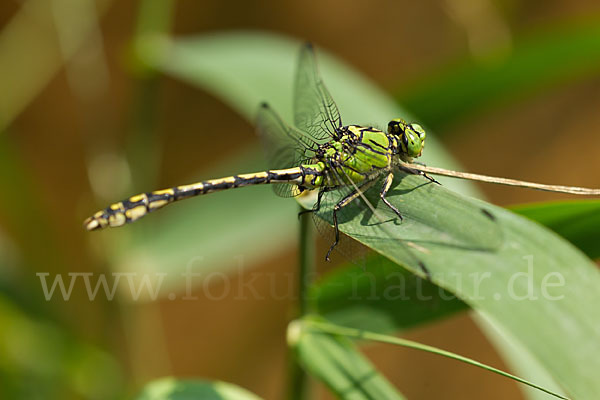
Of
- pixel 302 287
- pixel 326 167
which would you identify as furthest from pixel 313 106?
pixel 302 287

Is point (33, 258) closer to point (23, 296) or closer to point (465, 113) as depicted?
point (23, 296)

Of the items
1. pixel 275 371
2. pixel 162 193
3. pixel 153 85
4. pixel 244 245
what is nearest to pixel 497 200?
pixel 275 371

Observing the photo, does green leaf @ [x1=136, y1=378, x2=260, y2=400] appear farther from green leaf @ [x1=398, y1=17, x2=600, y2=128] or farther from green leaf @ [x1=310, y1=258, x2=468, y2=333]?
green leaf @ [x1=398, y1=17, x2=600, y2=128]

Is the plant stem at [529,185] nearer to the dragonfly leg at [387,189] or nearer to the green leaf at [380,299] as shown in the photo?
the dragonfly leg at [387,189]

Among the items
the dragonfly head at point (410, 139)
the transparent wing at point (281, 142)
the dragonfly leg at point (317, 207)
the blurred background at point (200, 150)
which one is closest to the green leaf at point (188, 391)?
the dragonfly leg at point (317, 207)

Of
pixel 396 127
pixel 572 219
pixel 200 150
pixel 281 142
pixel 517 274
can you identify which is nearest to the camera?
pixel 517 274

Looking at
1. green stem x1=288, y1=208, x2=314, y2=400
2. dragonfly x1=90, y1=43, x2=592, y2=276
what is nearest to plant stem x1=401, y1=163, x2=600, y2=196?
dragonfly x1=90, y1=43, x2=592, y2=276

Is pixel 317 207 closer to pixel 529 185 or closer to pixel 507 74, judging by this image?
pixel 529 185
